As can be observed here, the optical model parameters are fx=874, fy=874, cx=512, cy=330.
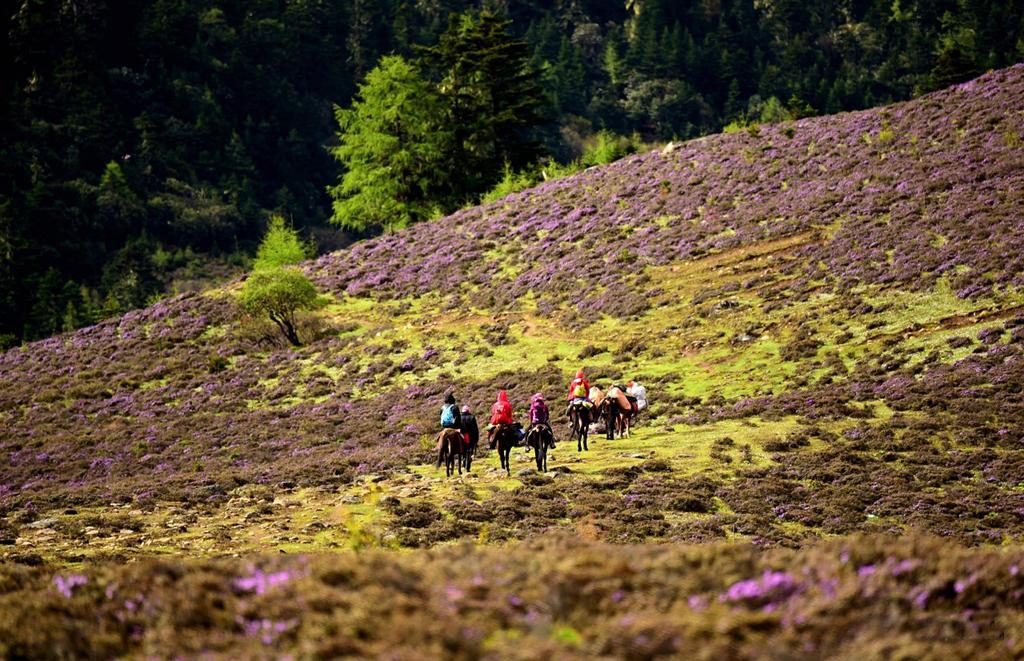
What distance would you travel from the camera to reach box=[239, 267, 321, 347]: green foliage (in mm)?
48844

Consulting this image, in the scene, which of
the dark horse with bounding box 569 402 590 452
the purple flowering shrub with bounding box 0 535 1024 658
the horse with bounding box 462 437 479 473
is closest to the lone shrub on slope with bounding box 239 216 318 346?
the dark horse with bounding box 569 402 590 452

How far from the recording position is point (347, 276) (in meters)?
60.9

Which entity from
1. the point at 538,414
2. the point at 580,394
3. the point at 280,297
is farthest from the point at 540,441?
the point at 280,297

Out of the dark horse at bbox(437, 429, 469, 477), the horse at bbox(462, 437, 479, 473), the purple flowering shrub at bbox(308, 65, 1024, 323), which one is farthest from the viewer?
the purple flowering shrub at bbox(308, 65, 1024, 323)

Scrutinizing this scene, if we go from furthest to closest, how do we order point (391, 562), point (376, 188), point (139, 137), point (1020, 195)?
1. point (139, 137)
2. point (376, 188)
3. point (1020, 195)
4. point (391, 562)

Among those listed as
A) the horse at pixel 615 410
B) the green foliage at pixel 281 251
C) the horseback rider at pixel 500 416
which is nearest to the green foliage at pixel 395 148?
the green foliage at pixel 281 251

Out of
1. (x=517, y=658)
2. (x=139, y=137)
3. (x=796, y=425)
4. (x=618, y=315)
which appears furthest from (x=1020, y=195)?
(x=139, y=137)

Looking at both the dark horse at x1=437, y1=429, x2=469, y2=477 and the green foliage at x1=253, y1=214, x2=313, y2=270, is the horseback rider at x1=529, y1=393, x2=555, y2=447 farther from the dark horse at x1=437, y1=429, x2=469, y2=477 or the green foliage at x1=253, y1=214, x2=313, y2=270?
the green foliage at x1=253, y1=214, x2=313, y2=270

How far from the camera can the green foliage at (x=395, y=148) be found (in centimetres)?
7406

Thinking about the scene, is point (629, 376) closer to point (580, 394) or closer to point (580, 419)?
point (580, 394)

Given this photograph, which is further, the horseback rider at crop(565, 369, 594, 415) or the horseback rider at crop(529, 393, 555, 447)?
the horseback rider at crop(565, 369, 594, 415)

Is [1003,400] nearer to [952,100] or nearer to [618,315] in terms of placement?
[618,315]

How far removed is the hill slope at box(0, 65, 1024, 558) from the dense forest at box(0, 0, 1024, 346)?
1649cm

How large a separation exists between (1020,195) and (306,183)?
14364 cm
